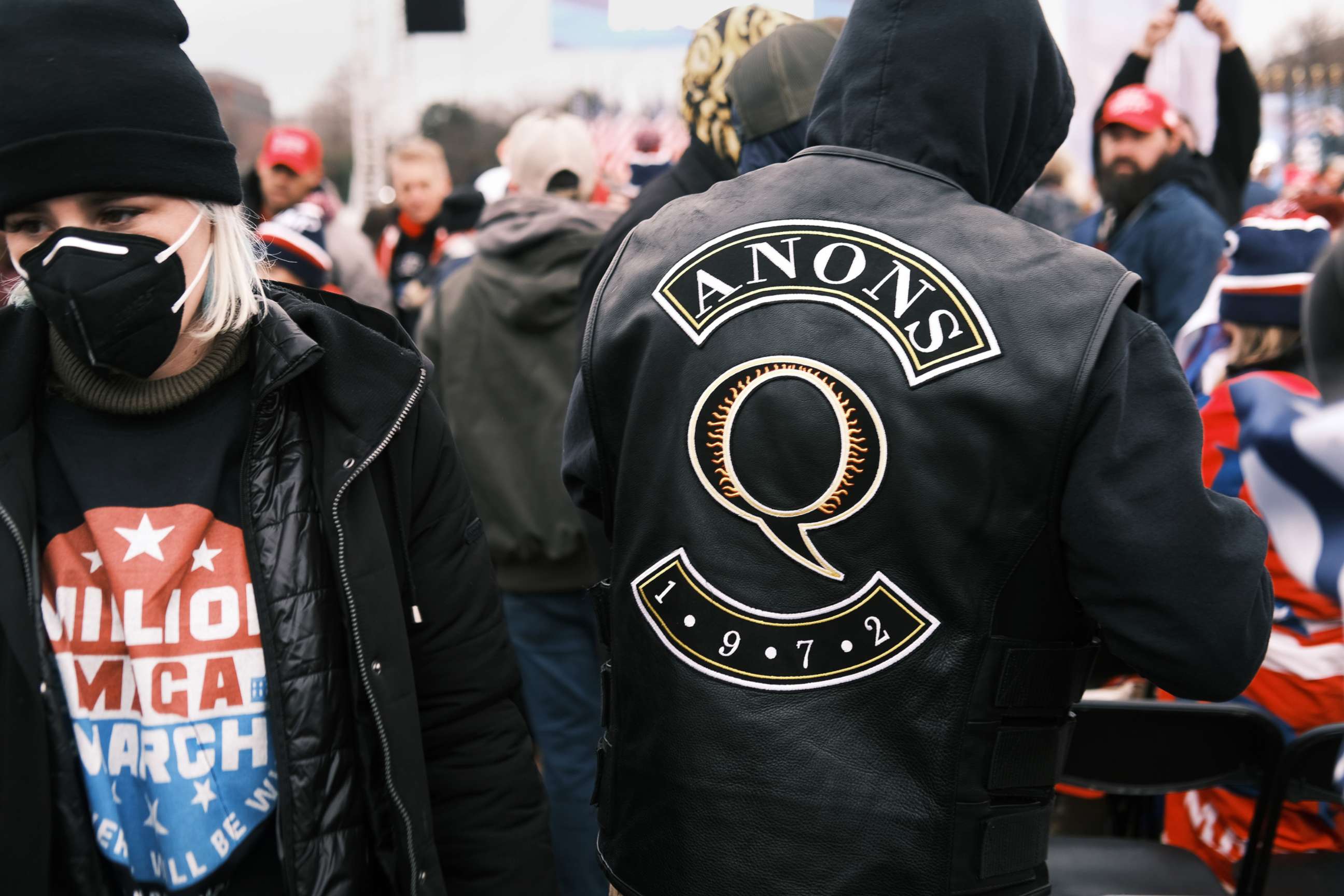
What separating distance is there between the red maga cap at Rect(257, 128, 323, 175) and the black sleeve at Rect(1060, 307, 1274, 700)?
5.55 metres

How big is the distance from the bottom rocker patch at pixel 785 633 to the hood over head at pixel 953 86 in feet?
2.08

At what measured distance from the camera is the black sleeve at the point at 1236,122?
531 cm

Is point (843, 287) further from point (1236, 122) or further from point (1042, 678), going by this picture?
point (1236, 122)

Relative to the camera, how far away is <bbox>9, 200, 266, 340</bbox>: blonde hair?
176 centimetres

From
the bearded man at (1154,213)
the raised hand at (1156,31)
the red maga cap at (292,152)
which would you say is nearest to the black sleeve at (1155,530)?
the bearded man at (1154,213)

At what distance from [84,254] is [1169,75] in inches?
345

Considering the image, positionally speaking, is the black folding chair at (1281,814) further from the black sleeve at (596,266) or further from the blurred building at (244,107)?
the blurred building at (244,107)

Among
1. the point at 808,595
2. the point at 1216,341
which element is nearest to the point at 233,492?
the point at 808,595

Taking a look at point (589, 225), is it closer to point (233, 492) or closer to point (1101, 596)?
point (233, 492)

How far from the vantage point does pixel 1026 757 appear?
175 centimetres

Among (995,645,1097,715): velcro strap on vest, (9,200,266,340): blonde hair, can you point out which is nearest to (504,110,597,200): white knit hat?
(9,200,266,340): blonde hair

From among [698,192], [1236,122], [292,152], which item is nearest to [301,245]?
[292,152]

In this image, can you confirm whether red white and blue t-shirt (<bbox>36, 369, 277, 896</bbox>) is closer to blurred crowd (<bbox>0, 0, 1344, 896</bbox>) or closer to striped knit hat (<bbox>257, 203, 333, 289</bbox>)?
blurred crowd (<bbox>0, 0, 1344, 896</bbox>)

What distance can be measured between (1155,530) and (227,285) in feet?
4.26
